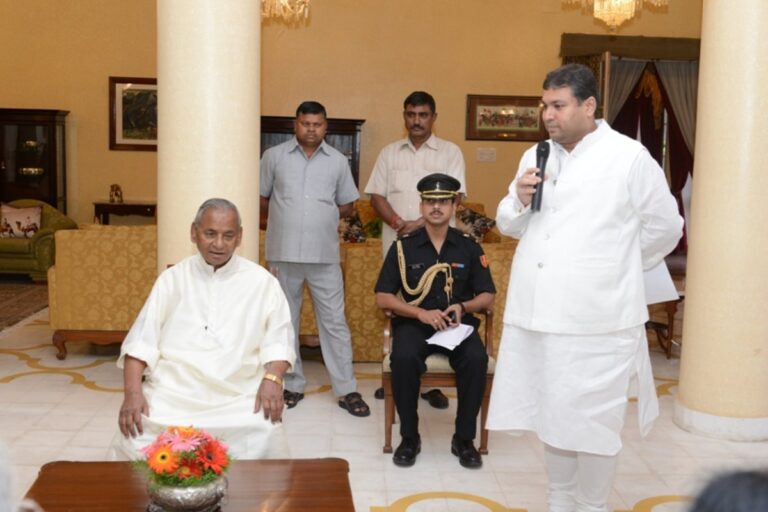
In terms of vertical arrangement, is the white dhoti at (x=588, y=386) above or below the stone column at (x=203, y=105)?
below

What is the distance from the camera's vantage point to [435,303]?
15.7 ft

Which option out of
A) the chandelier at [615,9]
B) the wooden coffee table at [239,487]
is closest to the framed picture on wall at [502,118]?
the chandelier at [615,9]

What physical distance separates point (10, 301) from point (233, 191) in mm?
5401

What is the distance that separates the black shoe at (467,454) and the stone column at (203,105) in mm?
1525

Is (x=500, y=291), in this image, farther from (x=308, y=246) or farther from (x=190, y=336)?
(x=190, y=336)

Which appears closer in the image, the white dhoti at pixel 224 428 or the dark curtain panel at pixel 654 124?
the white dhoti at pixel 224 428

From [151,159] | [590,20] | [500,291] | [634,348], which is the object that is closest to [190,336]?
[634,348]

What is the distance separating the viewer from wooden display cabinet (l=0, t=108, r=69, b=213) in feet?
37.1

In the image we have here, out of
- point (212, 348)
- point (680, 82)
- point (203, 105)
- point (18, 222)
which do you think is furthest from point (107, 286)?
point (680, 82)

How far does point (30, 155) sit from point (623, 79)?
8.04 metres

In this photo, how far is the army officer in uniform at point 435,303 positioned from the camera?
181 inches

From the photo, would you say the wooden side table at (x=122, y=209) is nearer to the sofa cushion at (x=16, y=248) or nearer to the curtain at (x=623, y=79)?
the sofa cushion at (x=16, y=248)

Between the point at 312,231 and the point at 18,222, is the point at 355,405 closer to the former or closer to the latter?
the point at 312,231

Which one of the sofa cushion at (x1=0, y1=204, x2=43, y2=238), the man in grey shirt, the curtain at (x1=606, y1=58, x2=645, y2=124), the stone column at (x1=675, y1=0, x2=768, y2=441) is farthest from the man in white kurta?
the curtain at (x1=606, y1=58, x2=645, y2=124)
